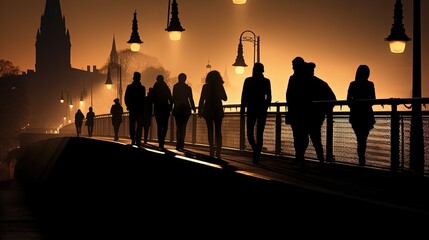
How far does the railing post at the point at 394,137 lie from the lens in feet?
39.9

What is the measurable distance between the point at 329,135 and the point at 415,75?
7.90ft

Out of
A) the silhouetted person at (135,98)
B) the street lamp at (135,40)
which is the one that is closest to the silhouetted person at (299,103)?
the silhouetted person at (135,98)

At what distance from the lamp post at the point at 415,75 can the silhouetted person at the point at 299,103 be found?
166 cm

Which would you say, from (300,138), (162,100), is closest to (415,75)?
(300,138)

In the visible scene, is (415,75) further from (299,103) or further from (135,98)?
(135,98)

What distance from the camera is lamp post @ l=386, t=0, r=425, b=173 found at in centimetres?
1143

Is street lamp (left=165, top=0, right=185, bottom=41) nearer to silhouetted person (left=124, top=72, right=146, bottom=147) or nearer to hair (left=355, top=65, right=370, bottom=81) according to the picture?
silhouetted person (left=124, top=72, right=146, bottom=147)

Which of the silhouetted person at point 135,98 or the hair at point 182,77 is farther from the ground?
the hair at point 182,77

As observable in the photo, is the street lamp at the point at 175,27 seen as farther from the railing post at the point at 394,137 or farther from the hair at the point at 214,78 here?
the railing post at the point at 394,137

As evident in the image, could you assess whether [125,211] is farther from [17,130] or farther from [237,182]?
[17,130]

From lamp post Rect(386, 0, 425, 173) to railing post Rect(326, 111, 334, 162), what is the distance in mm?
2006

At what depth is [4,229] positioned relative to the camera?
10.9 meters

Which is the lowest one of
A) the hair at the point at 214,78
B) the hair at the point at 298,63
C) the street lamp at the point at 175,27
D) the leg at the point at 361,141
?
the leg at the point at 361,141

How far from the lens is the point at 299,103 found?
12.6 m
